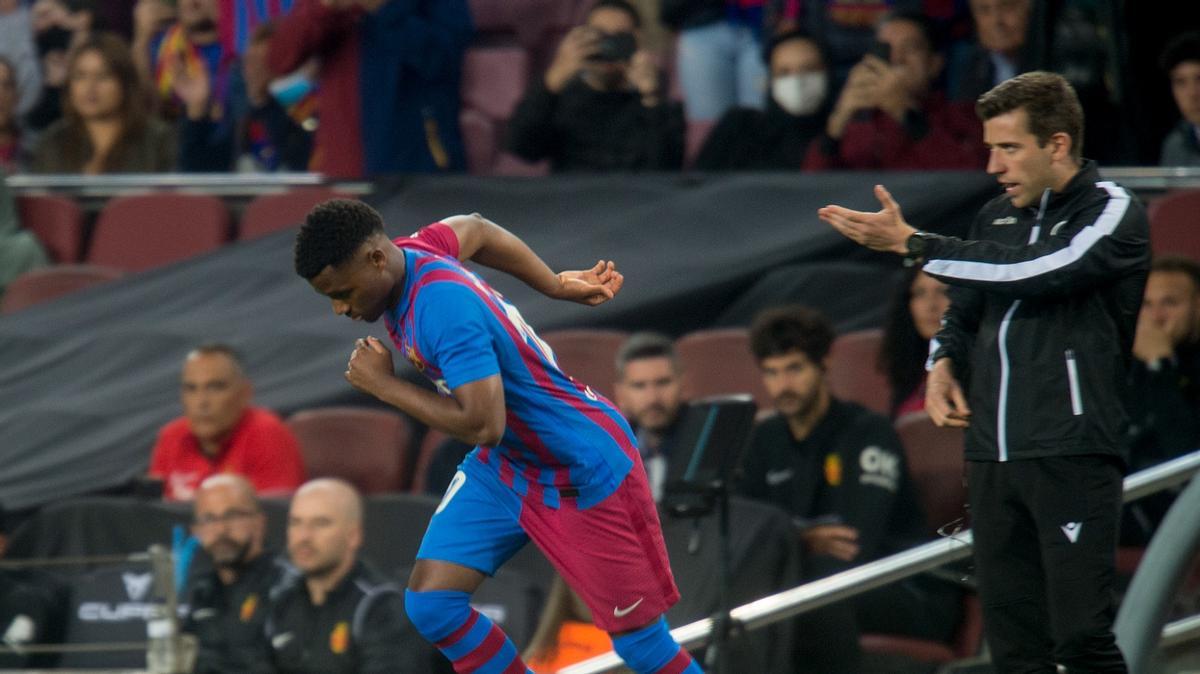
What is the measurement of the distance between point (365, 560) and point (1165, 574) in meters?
2.67

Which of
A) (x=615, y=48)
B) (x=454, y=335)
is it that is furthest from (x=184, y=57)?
(x=454, y=335)

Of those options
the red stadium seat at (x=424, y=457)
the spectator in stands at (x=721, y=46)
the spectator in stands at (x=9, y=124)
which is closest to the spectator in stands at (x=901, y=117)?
the spectator in stands at (x=721, y=46)

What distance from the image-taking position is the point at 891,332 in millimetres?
6648

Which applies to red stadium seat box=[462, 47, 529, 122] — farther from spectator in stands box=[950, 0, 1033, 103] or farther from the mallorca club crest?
the mallorca club crest

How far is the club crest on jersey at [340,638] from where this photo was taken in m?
5.94

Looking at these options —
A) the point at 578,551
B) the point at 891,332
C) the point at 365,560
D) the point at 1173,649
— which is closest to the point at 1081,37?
the point at 891,332

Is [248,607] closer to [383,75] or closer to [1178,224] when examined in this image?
[383,75]

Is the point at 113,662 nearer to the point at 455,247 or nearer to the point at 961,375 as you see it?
the point at 455,247

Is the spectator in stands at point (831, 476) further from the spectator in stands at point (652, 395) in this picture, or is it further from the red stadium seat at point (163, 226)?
the red stadium seat at point (163, 226)

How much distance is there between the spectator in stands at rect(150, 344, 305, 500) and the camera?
23.1 feet

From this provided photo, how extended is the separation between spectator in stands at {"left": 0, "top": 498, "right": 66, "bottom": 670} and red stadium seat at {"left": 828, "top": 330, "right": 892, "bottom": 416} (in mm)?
2854

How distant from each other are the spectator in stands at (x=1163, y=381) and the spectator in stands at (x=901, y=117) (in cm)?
156

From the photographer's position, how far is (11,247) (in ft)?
30.1

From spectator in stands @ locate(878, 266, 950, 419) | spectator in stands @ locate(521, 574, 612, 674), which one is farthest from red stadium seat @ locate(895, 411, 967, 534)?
spectator in stands @ locate(521, 574, 612, 674)
